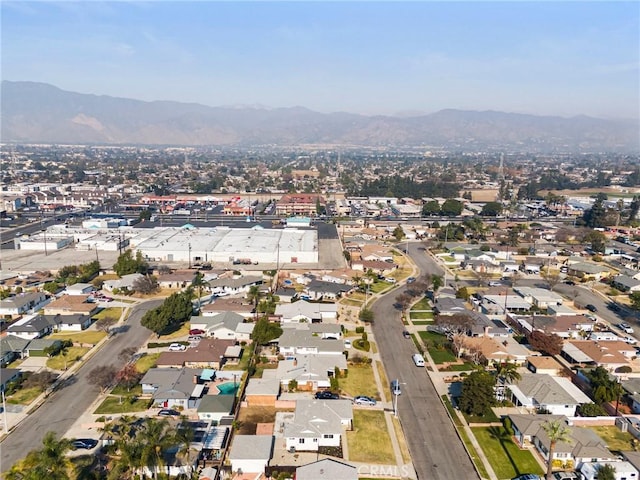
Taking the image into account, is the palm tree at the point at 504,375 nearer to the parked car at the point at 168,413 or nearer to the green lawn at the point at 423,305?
the green lawn at the point at 423,305

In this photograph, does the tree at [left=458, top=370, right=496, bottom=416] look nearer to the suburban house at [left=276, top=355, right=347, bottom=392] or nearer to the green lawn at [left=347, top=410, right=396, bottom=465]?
the green lawn at [left=347, top=410, right=396, bottom=465]

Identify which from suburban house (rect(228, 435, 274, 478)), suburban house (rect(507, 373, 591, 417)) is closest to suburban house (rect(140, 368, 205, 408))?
suburban house (rect(228, 435, 274, 478))

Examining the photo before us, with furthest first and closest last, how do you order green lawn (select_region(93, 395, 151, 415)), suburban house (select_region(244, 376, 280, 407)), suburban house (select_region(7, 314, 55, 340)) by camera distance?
suburban house (select_region(7, 314, 55, 340)), suburban house (select_region(244, 376, 280, 407)), green lawn (select_region(93, 395, 151, 415))

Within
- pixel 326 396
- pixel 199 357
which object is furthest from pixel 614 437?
pixel 199 357

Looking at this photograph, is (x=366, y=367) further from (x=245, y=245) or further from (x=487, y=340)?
(x=245, y=245)

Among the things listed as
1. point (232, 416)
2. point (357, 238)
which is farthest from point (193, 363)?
point (357, 238)

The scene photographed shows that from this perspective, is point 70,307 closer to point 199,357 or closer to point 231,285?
point 231,285
